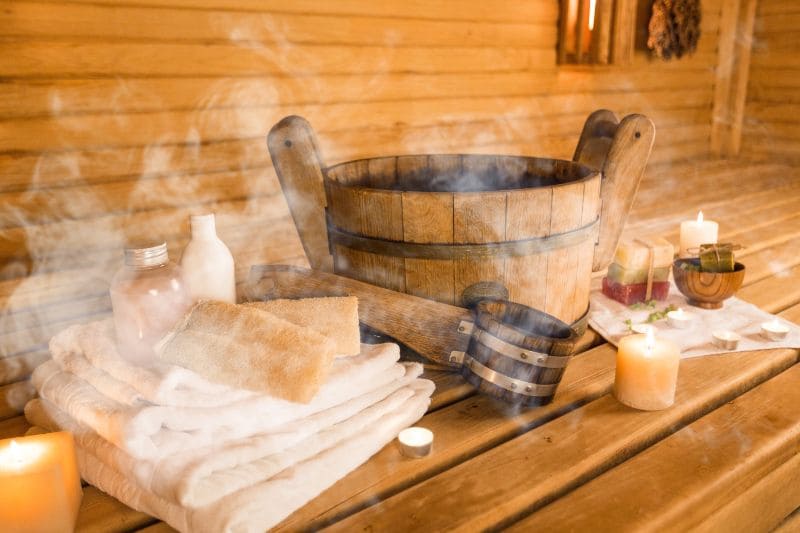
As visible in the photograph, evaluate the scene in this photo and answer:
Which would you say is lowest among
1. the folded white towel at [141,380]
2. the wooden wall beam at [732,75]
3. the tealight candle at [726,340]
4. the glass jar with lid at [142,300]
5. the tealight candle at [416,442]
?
the tealight candle at [416,442]

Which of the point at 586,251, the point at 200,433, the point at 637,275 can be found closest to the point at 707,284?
the point at 637,275

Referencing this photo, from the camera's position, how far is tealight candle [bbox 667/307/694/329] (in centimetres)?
163

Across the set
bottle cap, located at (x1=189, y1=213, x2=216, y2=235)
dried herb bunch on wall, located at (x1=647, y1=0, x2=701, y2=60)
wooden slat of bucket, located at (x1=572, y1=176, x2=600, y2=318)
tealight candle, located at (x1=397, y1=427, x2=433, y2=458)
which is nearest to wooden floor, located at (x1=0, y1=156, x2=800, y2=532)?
tealight candle, located at (x1=397, y1=427, x2=433, y2=458)

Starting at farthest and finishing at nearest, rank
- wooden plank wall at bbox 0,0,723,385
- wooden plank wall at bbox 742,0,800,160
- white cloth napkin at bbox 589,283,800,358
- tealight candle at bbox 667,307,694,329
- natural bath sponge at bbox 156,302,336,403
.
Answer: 1. wooden plank wall at bbox 742,0,800,160
2. wooden plank wall at bbox 0,0,723,385
3. tealight candle at bbox 667,307,694,329
4. white cloth napkin at bbox 589,283,800,358
5. natural bath sponge at bbox 156,302,336,403

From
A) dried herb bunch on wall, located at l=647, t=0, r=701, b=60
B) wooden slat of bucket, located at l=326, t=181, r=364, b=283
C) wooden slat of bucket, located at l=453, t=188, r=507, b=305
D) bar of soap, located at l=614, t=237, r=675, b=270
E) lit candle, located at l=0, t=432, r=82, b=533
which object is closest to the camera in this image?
lit candle, located at l=0, t=432, r=82, b=533

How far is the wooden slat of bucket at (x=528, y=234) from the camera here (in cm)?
134

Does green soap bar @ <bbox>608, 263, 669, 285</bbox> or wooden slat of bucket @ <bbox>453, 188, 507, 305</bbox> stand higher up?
wooden slat of bucket @ <bbox>453, 188, 507, 305</bbox>

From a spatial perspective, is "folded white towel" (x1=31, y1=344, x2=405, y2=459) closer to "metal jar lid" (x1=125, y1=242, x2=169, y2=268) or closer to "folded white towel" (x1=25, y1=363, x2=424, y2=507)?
"folded white towel" (x1=25, y1=363, x2=424, y2=507)

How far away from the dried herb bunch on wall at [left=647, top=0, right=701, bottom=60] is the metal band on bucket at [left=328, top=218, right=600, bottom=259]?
3.92 metres

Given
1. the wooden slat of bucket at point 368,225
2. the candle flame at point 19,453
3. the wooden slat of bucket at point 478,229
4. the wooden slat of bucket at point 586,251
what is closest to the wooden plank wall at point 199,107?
the candle flame at point 19,453

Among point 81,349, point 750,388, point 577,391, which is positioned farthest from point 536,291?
point 81,349

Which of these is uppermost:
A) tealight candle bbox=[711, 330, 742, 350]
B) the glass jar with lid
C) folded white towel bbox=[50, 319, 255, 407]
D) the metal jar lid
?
the metal jar lid

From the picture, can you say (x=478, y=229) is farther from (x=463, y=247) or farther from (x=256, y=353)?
(x=256, y=353)

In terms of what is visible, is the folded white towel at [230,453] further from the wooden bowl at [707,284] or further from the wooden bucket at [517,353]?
the wooden bowl at [707,284]
